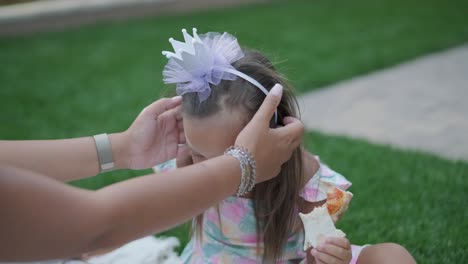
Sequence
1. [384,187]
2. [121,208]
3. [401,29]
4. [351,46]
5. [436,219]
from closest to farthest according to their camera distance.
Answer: [121,208] → [436,219] → [384,187] → [351,46] → [401,29]

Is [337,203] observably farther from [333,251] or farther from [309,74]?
[309,74]


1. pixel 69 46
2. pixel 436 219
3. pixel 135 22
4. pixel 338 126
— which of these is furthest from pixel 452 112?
pixel 135 22

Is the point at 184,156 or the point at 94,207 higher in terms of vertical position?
the point at 94,207

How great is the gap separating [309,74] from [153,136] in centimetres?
324

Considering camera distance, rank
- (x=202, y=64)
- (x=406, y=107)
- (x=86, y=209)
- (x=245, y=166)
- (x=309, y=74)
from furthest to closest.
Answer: (x=309, y=74) → (x=406, y=107) → (x=202, y=64) → (x=245, y=166) → (x=86, y=209)

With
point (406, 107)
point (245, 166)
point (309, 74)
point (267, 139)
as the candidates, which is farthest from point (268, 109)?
point (309, 74)

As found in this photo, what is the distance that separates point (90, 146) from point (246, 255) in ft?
2.16

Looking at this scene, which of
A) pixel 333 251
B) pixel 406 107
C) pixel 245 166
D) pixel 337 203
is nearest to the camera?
pixel 245 166

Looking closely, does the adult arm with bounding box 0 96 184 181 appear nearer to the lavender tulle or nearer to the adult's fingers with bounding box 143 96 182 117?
the adult's fingers with bounding box 143 96 182 117

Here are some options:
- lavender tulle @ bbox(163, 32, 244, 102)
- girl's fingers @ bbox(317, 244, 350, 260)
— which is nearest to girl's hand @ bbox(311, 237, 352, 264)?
girl's fingers @ bbox(317, 244, 350, 260)

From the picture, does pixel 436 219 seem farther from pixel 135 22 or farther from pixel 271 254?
pixel 135 22

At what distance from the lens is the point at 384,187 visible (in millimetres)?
3145

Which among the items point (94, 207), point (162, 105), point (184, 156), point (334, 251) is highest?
point (94, 207)

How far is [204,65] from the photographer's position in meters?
1.89
